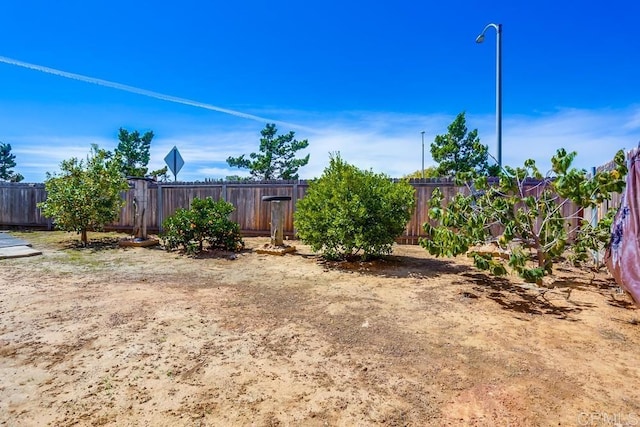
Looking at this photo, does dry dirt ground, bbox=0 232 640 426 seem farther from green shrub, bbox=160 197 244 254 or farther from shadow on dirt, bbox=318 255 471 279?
green shrub, bbox=160 197 244 254

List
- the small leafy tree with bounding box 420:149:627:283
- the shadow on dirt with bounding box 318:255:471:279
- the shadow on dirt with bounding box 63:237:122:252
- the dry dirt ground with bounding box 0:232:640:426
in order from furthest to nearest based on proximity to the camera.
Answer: the shadow on dirt with bounding box 63:237:122:252, the shadow on dirt with bounding box 318:255:471:279, the small leafy tree with bounding box 420:149:627:283, the dry dirt ground with bounding box 0:232:640:426

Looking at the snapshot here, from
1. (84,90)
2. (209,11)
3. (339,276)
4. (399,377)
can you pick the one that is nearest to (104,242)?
(84,90)

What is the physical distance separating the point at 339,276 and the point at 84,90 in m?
10.4

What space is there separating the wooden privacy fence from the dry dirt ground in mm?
3799

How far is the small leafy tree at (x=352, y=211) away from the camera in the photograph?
5.82 m

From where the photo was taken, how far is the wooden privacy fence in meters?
8.66

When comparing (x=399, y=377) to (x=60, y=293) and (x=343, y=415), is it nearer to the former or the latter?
(x=343, y=415)

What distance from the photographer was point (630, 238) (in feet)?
11.1

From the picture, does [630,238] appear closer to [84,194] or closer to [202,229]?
[202,229]

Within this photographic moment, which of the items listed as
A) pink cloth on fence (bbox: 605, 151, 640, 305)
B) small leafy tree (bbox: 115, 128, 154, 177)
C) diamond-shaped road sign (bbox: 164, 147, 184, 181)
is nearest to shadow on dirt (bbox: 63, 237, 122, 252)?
diamond-shaped road sign (bbox: 164, 147, 184, 181)

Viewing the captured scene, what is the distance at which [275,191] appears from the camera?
9805 millimetres

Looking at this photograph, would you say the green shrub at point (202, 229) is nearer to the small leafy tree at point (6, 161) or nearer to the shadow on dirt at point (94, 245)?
the shadow on dirt at point (94, 245)

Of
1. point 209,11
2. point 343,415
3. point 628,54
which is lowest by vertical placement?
point 343,415

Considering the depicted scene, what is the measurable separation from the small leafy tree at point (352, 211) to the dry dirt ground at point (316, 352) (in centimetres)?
103
